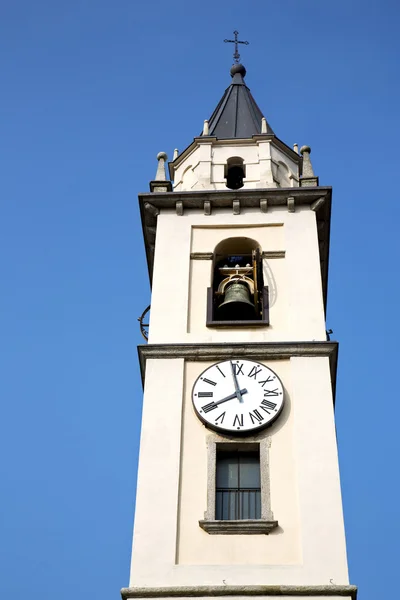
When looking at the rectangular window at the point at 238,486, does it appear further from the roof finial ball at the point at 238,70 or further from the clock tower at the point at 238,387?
the roof finial ball at the point at 238,70

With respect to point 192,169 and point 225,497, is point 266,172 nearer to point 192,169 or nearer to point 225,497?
point 192,169

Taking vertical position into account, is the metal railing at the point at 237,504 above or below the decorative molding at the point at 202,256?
below

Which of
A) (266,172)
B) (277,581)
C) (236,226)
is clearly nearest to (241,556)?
(277,581)

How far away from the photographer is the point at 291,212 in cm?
2722

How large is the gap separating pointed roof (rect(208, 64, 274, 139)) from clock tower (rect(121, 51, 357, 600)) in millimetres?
514

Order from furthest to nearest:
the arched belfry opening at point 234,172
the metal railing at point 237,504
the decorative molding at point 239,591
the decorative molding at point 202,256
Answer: the arched belfry opening at point 234,172 < the decorative molding at point 202,256 < the metal railing at point 237,504 < the decorative molding at point 239,591

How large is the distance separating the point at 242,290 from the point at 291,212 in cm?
278

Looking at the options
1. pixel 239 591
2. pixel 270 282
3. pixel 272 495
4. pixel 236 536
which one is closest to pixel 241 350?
pixel 270 282

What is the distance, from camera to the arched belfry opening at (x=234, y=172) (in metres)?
29.3

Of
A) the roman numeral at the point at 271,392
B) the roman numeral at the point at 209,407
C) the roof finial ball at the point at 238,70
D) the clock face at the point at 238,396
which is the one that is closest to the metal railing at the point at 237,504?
the clock face at the point at 238,396

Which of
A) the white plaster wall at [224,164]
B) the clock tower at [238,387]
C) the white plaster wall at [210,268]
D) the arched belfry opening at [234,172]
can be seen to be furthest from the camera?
the arched belfry opening at [234,172]

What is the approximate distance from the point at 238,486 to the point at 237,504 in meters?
0.41

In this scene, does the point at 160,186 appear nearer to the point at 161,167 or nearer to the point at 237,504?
the point at 161,167

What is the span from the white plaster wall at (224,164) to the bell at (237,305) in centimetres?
387
